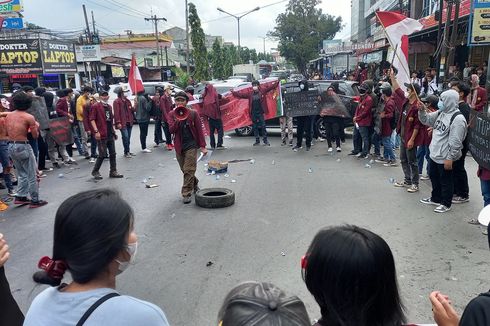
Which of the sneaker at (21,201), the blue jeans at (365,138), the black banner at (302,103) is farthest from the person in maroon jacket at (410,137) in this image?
the sneaker at (21,201)

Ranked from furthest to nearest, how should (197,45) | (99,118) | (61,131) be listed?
(197,45)
(61,131)
(99,118)

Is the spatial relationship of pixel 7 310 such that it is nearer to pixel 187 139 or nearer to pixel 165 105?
pixel 187 139

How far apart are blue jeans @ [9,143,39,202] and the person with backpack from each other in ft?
22.2

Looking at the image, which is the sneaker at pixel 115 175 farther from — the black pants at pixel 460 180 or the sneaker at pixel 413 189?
the black pants at pixel 460 180

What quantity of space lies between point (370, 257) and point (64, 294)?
1.19m

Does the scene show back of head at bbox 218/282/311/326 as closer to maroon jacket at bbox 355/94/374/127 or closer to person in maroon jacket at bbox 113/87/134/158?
maroon jacket at bbox 355/94/374/127

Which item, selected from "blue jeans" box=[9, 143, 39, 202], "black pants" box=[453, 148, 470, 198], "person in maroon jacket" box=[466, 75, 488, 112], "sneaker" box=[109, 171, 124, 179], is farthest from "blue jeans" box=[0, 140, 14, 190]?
"person in maroon jacket" box=[466, 75, 488, 112]

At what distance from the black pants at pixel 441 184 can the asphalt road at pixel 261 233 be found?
0.26m

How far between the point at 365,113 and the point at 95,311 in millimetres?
9464

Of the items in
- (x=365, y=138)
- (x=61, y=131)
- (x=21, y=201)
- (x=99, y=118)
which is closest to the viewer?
(x=21, y=201)

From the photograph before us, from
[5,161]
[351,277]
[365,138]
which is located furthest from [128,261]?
[365,138]

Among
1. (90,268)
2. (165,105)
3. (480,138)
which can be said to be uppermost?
(90,268)

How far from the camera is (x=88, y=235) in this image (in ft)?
5.42

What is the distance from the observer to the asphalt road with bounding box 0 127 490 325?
14.2ft
